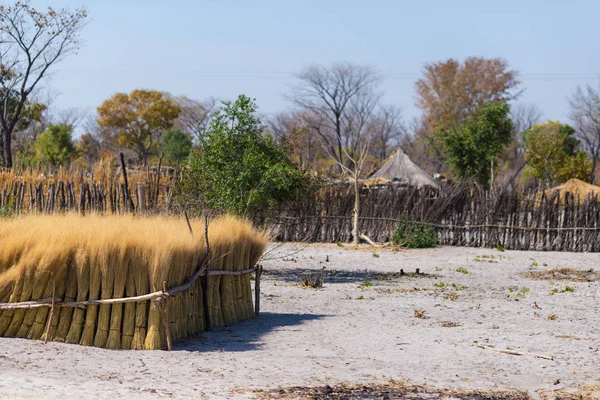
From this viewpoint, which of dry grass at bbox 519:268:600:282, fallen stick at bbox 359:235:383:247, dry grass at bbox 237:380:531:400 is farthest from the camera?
fallen stick at bbox 359:235:383:247

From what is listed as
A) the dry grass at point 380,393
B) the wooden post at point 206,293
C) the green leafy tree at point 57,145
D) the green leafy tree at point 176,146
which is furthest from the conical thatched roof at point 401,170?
the dry grass at point 380,393

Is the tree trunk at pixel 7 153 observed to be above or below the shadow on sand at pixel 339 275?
above

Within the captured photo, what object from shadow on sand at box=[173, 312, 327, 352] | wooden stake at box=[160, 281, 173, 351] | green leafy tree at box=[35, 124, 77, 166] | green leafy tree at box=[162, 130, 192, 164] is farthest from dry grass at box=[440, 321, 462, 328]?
green leafy tree at box=[35, 124, 77, 166]

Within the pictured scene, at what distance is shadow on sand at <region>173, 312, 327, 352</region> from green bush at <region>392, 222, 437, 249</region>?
35.5 feet

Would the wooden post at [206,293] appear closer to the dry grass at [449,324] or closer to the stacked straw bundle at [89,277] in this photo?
the stacked straw bundle at [89,277]

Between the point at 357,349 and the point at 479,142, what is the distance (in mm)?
27401

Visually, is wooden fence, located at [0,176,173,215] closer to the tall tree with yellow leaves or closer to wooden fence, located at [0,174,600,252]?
wooden fence, located at [0,174,600,252]

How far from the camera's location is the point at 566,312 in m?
10.7

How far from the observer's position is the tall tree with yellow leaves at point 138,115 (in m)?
52.8

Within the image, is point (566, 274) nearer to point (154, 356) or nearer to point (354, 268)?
point (354, 268)

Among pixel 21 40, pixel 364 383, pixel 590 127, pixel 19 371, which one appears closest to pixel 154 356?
pixel 19 371

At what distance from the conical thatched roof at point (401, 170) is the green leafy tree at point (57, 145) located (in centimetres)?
1676

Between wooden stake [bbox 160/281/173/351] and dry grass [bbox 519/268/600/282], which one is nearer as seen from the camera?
wooden stake [bbox 160/281/173/351]

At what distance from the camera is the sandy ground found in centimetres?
633
